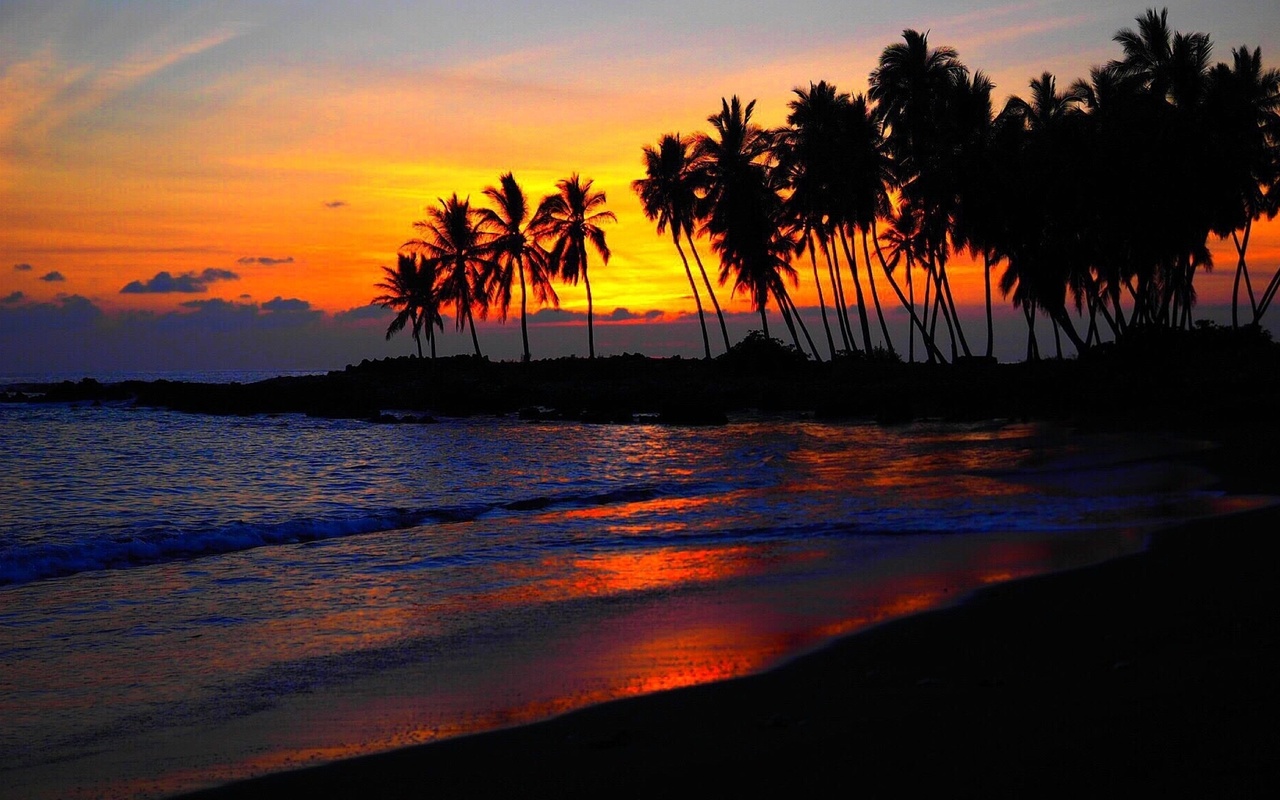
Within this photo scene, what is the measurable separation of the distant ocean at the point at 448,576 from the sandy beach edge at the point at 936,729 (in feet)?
1.43

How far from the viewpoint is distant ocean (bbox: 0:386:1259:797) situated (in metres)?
5.02

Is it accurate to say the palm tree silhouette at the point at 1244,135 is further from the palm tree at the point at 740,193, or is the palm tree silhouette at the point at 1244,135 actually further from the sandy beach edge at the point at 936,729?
the sandy beach edge at the point at 936,729

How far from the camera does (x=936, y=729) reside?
413cm

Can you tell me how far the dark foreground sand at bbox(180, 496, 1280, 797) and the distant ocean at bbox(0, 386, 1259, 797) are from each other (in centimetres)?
47

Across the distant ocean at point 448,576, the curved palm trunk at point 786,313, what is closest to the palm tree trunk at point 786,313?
the curved palm trunk at point 786,313

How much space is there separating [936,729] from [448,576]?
5.69 metres

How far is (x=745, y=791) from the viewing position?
366 centimetres

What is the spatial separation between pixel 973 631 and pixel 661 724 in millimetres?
2345

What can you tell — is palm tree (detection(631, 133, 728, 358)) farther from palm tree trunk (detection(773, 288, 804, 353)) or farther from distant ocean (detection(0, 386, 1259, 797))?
distant ocean (detection(0, 386, 1259, 797))

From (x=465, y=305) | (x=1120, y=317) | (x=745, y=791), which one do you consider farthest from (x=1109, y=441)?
(x=465, y=305)

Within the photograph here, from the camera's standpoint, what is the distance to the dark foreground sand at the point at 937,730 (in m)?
3.64

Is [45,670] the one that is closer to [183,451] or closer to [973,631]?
[973,631]

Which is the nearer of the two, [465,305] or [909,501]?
[909,501]

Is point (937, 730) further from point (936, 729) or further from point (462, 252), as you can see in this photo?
point (462, 252)
